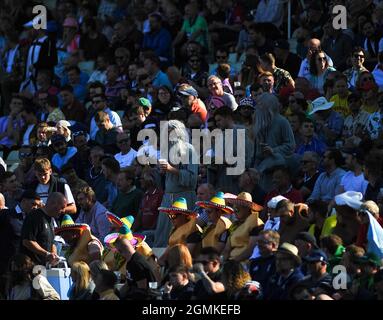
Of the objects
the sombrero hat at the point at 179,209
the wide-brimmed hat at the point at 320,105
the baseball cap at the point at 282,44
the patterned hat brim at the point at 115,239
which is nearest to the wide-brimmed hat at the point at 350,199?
the sombrero hat at the point at 179,209

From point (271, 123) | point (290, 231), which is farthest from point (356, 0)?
point (290, 231)

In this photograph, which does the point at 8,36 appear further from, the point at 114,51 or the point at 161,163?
the point at 161,163

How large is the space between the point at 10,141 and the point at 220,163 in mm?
5277

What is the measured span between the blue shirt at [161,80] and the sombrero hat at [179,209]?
15.4 ft

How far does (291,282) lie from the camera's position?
42.6 feet

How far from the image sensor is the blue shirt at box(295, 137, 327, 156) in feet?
55.7

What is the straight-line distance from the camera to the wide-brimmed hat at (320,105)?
17531mm

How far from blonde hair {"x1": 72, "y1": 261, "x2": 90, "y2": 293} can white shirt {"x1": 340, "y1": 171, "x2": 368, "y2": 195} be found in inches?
106

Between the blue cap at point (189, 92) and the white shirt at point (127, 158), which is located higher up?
the blue cap at point (189, 92)

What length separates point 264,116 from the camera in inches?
663

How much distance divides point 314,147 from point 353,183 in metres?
1.74

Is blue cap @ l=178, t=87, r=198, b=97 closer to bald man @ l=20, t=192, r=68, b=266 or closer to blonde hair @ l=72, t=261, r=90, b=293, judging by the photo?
bald man @ l=20, t=192, r=68, b=266

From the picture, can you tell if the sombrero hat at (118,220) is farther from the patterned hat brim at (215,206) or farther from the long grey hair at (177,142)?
the patterned hat brim at (215,206)
